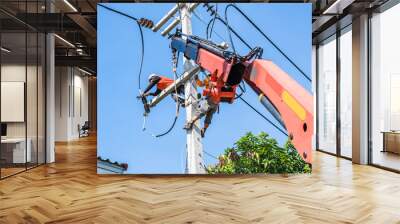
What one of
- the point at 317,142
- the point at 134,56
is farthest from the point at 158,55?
the point at 317,142

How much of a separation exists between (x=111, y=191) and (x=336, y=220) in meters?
2.99

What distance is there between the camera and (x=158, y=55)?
256 inches

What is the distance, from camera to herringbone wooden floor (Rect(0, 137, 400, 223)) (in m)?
4.04

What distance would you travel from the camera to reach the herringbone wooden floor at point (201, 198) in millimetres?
4039

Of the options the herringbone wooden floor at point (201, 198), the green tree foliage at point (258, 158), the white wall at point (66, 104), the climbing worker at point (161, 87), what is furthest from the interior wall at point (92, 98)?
the green tree foliage at point (258, 158)

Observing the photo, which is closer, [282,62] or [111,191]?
[111,191]

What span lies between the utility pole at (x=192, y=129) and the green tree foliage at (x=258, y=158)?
23 centimetres

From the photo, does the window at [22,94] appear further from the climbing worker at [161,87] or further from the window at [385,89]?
the window at [385,89]

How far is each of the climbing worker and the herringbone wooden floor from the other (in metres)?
1.35

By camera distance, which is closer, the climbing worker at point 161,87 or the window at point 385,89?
the climbing worker at point 161,87

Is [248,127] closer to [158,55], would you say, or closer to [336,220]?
[158,55]

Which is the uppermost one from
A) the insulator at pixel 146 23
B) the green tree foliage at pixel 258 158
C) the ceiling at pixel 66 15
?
the ceiling at pixel 66 15

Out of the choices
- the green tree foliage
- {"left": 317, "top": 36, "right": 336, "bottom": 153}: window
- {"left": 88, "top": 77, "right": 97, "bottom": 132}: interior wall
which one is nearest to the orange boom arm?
the green tree foliage

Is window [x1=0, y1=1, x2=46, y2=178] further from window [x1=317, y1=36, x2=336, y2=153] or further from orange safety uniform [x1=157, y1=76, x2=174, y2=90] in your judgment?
window [x1=317, y1=36, x2=336, y2=153]
